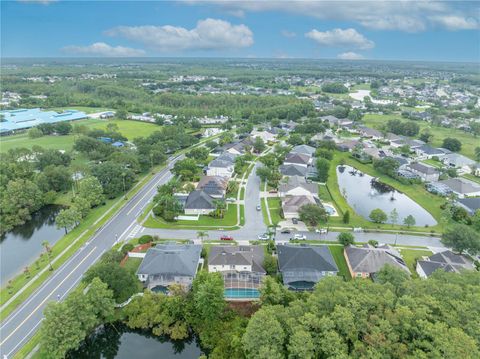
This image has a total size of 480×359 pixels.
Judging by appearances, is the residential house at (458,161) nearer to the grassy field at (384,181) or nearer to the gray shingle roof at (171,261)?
the grassy field at (384,181)

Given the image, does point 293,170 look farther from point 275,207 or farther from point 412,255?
point 412,255

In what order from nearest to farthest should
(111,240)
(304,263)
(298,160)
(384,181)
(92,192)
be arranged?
(304,263) < (111,240) < (92,192) < (384,181) < (298,160)

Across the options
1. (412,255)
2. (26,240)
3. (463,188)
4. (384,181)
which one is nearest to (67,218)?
(26,240)

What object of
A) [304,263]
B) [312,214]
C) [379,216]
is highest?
[312,214]

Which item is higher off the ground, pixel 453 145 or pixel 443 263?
pixel 453 145

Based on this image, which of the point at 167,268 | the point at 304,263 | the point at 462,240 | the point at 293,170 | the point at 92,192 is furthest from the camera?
the point at 293,170

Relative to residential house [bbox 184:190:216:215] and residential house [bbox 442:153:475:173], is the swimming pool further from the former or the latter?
residential house [bbox 442:153:475:173]

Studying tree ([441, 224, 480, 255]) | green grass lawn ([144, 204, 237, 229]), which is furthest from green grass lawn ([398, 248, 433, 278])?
green grass lawn ([144, 204, 237, 229])

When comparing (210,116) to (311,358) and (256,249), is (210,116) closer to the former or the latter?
(256,249)
